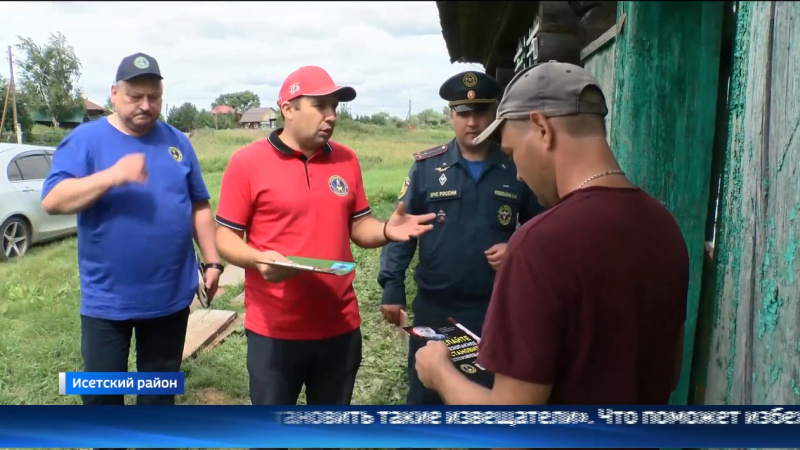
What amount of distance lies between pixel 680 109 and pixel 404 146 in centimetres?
99

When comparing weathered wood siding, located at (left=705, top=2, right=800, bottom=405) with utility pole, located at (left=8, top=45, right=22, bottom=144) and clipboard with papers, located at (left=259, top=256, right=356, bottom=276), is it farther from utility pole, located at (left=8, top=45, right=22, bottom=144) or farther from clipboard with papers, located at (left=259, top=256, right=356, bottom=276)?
utility pole, located at (left=8, top=45, right=22, bottom=144)

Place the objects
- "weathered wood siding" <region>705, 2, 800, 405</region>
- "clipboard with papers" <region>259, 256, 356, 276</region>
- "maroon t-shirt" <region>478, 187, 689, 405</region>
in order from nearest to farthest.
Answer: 1. "maroon t-shirt" <region>478, 187, 689, 405</region>
2. "weathered wood siding" <region>705, 2, 800, 405</region>
3. "clipboard with papers" <region>259, 256, 356, 276</region>

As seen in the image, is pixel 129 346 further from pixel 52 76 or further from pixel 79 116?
pixel 52 76

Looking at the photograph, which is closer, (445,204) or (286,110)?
(286,110)

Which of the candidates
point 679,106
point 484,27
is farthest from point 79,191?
point 484,27

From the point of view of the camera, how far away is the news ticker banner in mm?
1290

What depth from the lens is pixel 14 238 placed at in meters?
1.87

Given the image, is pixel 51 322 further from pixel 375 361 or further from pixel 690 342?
pixel 690 342

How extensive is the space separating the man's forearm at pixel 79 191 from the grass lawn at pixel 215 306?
0.68 ft

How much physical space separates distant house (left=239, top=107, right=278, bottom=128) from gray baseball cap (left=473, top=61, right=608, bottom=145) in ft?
3.70

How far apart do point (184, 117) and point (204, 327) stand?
3.05 feet

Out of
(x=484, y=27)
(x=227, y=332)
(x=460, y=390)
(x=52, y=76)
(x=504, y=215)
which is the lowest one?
(x=227, y=332)

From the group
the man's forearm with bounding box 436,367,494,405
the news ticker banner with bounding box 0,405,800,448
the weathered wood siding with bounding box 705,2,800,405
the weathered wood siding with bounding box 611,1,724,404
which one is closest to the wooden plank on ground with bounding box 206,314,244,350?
the news ticker banner with bounding box 0,405,800,448

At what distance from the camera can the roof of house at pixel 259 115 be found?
198 cm
